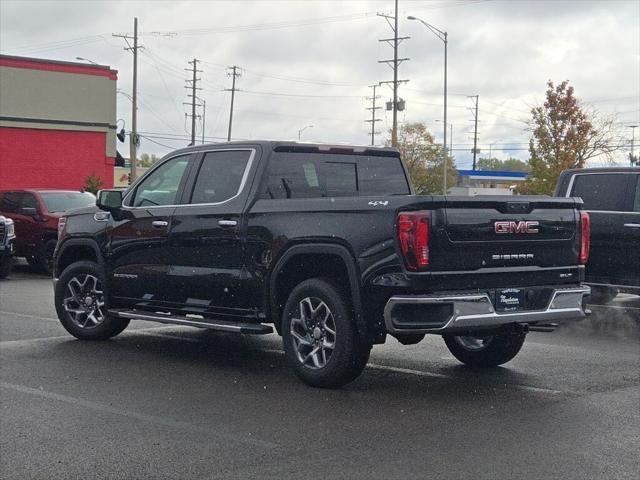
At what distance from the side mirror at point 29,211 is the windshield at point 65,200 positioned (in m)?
0.36

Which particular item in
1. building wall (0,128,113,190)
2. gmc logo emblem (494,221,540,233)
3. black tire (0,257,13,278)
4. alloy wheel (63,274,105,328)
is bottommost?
black tire (0,257,13,278)

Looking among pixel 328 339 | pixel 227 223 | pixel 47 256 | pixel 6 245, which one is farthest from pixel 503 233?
pixel 47 256

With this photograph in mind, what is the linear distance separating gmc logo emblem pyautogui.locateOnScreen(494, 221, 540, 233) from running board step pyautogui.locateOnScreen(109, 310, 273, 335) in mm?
2078

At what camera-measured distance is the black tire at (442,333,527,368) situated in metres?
8.55

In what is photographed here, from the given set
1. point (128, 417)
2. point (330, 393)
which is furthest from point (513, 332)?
point (128, 417)

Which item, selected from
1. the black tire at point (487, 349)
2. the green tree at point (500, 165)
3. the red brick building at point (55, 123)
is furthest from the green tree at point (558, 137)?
the green tree at point (500, 165)

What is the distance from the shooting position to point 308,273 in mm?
7941

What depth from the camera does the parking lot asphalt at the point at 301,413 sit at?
18.0 ft

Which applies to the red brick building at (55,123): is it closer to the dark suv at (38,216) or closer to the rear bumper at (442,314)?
the dark suv at (38,216)

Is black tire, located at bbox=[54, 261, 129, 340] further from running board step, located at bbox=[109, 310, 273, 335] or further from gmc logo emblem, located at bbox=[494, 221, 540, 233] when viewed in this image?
gmc logo emblem, located at bbox=[494, 221, 540, 233]

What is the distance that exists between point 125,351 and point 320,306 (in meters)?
2.86

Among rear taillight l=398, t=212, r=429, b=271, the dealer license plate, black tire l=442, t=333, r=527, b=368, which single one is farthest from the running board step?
the dealer license plate

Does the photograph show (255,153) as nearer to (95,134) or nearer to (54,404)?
(54,404)

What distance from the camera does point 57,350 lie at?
9578 mm
